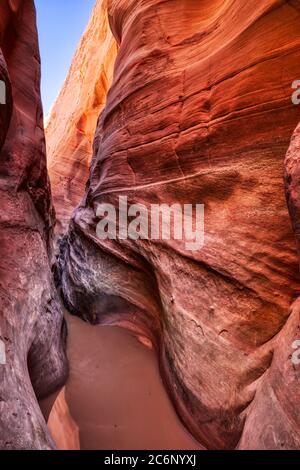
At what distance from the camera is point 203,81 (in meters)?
3.80

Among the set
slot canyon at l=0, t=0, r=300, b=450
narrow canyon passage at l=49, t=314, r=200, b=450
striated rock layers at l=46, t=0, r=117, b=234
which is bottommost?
narrow canyon passage at l=49, t=314, r=200, b=450

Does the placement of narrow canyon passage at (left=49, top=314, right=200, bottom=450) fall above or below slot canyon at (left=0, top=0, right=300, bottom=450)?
below

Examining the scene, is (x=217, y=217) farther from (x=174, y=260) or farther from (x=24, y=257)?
(x=24, y=257)

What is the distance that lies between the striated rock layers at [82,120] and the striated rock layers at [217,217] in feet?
23.0

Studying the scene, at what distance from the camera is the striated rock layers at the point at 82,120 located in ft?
37.9

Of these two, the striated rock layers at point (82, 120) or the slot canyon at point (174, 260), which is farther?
the striated rock layers at point (82, 120)

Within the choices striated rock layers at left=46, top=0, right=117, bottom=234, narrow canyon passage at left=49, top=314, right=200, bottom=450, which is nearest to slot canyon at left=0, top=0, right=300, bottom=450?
narrow canyon passage at left=49, top=314, right=200, bottom=450

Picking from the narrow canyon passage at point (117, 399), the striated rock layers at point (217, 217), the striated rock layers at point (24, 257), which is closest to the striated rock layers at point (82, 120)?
the striated rock layers at point (24, 257)

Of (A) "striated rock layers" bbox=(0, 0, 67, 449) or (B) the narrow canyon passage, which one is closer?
(A) "striated rock layers" bbox=(0, 0, 67, 449)

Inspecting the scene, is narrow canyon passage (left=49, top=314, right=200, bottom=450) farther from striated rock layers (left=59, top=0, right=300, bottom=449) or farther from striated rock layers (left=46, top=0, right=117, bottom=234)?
striated rock layers (left=46, top=0, right=117, bottom=234)

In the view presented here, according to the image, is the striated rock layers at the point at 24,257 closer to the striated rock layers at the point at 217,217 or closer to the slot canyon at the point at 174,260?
the slot canyon at the point at 174,260

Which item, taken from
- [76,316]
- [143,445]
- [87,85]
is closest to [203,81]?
→ [143,445]

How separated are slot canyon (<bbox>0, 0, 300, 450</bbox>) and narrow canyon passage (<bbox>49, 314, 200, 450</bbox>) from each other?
0.02 m

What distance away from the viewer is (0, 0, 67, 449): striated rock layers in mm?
2113
